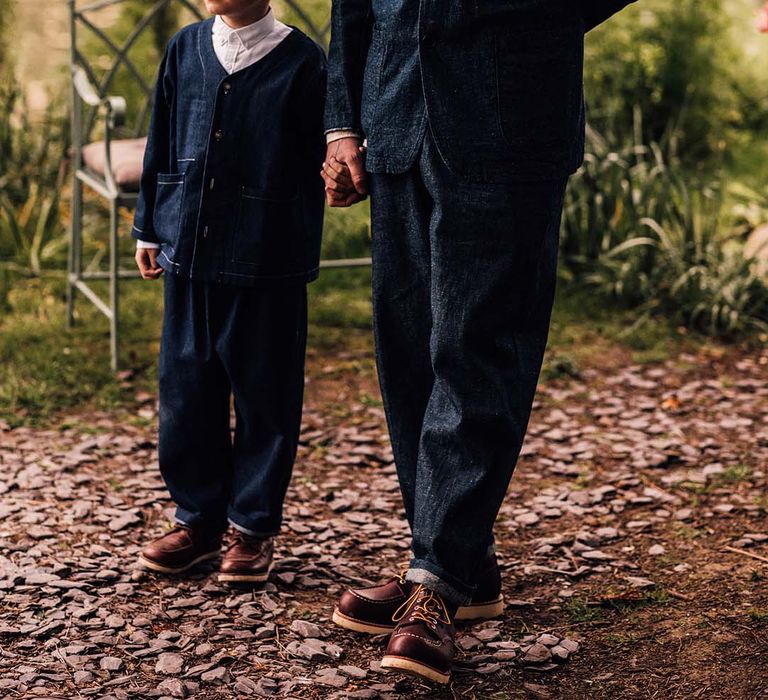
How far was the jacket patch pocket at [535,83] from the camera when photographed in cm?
209

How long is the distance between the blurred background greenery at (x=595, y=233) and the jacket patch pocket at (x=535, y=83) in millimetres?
2314

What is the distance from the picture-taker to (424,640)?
7.30 ft

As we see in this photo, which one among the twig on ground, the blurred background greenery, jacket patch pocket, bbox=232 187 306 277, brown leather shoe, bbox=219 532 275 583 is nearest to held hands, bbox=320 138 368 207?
jacket patch pocket, bbox=232 187 306 277

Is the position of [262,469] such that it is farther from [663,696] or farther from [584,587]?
[663,696]

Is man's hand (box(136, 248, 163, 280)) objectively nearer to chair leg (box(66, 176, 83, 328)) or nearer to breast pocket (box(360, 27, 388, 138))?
breast pocket (box(360, 27, 388, 138))

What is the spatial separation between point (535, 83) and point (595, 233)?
10.3 feet

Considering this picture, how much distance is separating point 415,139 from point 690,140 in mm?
5284

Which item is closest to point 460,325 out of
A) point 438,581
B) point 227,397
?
point 438,581

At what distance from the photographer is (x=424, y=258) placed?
2287 mm

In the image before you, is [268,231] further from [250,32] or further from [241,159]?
[250,32]

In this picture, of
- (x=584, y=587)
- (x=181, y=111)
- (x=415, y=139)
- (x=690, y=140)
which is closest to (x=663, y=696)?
(x=584, y=587)

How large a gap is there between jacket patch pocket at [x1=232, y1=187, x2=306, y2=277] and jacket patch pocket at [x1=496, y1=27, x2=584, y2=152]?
0.67 metres

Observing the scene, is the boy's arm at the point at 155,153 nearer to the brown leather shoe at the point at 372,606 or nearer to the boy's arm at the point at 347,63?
the boy's arm at the point at 347,63

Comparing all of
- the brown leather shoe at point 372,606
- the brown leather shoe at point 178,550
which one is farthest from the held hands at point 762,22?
the brown leather shoe at point 178,550
